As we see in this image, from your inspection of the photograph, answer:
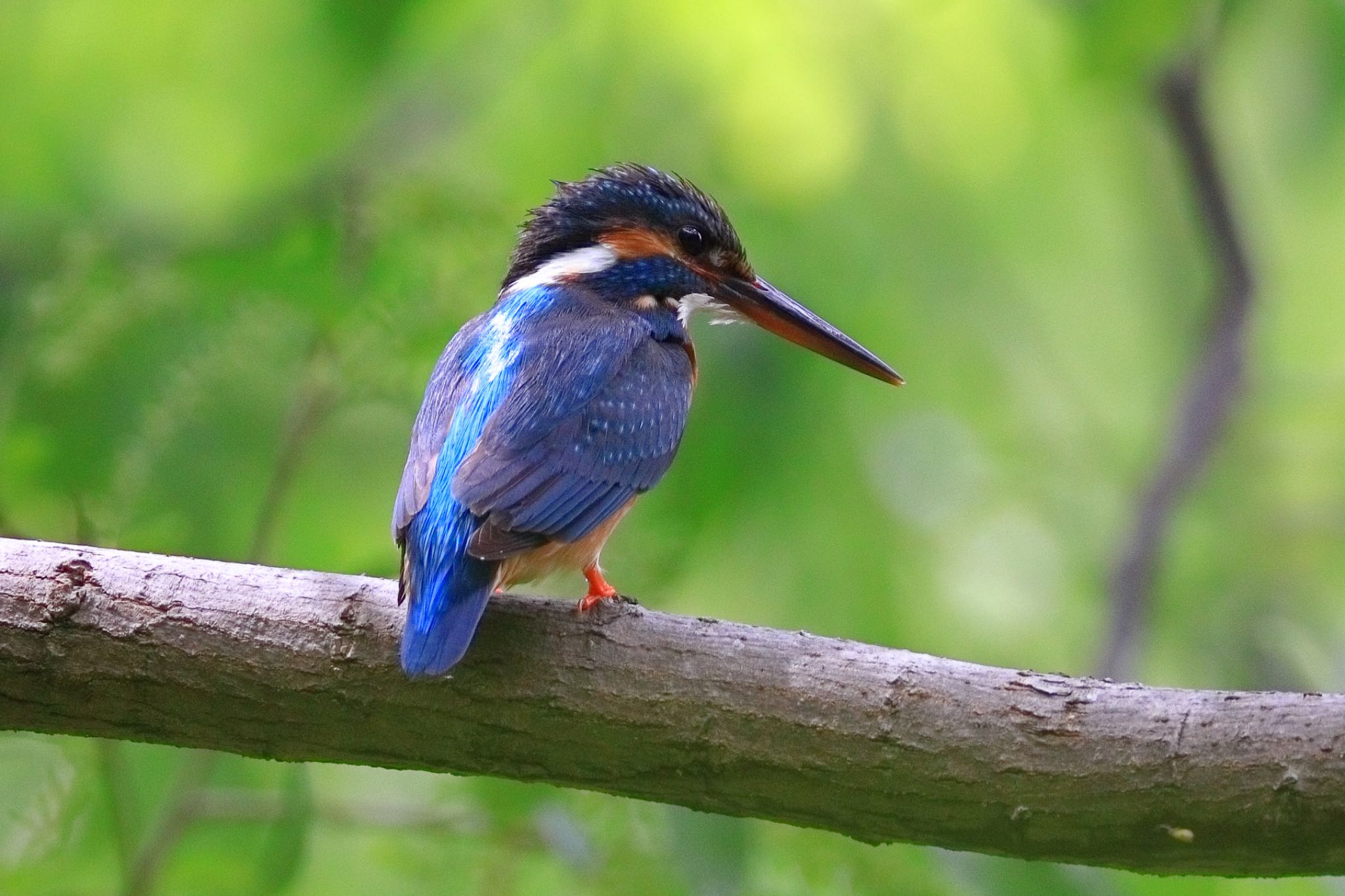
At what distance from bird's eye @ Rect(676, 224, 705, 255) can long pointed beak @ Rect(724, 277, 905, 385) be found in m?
0.10

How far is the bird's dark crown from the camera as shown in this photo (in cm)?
321

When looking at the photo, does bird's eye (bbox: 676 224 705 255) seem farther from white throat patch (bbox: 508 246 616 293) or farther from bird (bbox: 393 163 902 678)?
white throat patch (bbox: 508 246 616 293)

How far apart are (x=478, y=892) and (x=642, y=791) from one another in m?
0.89

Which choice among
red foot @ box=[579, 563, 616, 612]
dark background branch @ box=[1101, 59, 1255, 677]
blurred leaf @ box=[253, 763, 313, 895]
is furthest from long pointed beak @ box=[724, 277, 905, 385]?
blurred leaf @ box=[253, 763, 313, 895]

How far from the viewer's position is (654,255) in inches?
127

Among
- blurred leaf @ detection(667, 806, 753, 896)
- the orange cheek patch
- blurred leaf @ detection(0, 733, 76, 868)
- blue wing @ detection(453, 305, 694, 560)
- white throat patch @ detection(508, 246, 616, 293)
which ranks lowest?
blurred leaf @ detection(0, 733, 76, 868)

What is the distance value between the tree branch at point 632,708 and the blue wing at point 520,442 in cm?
11

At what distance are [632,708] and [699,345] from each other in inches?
65.2

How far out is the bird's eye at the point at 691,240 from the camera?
10.6 feet

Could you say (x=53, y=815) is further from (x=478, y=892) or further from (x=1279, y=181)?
(x=1279, y=181)

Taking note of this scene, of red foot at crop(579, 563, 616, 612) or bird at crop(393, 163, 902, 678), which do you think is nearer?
bird at crop(393, 163, 902, 678)

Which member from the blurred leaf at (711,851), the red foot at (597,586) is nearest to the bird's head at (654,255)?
the red foot at (597,586)

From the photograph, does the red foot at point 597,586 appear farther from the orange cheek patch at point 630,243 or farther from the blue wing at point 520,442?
the orange cheek patch at point 630,243

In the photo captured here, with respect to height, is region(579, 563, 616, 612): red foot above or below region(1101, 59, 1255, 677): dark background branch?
below
